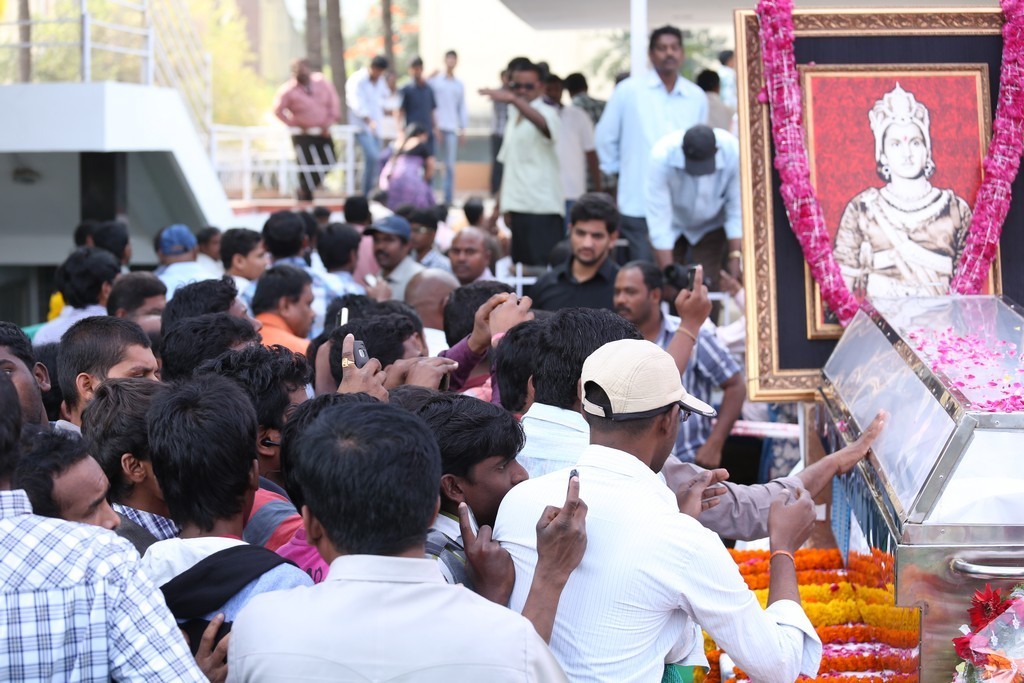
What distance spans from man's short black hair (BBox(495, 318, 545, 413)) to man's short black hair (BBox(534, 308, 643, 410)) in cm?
19

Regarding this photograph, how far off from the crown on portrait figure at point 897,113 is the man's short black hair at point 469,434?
2.93m

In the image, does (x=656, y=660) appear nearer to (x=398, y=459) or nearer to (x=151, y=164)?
(x=398, y=459)

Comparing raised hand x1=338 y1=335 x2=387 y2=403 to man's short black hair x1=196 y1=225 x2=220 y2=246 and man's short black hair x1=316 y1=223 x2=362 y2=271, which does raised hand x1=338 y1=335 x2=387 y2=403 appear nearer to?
man's short black hair x1=316 y1=223 x2=362 y2=271

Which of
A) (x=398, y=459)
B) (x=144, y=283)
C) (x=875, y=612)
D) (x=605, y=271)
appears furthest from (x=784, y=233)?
(x=398, y=459)

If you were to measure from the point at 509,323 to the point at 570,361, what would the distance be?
987 millimetres

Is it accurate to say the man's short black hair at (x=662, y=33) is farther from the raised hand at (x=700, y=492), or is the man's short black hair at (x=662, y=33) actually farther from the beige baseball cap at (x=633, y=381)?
the beige baseball cap at (x=633, y=381)

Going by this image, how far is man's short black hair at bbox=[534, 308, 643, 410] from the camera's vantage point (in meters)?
3.17

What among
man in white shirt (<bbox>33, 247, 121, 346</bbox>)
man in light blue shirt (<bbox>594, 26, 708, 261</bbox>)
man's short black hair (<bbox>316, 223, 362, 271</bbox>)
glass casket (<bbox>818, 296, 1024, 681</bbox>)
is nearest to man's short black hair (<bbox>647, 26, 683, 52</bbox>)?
man in light blue shirt (<bbox>594, 26, 708, 261</bbox>)

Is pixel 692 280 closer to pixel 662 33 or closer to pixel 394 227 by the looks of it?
pixel 394 227

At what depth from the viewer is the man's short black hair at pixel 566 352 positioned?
317 centimetres

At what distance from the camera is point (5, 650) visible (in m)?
2.05

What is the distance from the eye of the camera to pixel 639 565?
8.20 feet

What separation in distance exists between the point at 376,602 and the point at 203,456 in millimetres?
699

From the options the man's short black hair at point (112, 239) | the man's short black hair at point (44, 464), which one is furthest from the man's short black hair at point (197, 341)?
the man's short black hair at point (112, 239)
